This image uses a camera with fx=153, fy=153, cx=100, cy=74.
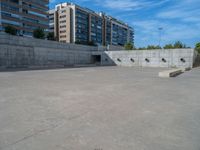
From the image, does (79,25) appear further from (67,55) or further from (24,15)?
(67,55)

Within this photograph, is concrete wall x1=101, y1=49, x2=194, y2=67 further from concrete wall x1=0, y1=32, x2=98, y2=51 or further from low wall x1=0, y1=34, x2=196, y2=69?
concrete wall x1=0, y1=32, x2=98, y2=51

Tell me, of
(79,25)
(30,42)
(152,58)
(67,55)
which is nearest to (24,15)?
(79,25)

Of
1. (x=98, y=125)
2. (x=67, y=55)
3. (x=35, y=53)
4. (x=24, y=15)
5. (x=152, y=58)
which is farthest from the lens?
(x=24, y=15)

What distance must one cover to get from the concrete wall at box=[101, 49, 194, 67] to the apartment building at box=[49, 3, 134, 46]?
3571 centimetres

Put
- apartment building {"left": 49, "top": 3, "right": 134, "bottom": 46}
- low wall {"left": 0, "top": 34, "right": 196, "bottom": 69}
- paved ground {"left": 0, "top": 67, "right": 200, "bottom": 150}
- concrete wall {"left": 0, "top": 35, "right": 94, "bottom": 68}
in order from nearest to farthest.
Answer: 1. paved ground {"left": 0, "top": 67, "right": 200, "bottom": 150}
2. concrete wall {"left": 0, "top": 35, "right": 94, "bottom": 68}
3. low wall {"left": 0, "top": 34, "right": 196, "bottom": 69}
4. apartment building {"left": 49, "top": 3, "right": 134, "bottom": 46}

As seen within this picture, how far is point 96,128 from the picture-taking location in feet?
8.61

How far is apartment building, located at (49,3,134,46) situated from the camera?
7044 centimetres

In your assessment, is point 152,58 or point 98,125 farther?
point 152,58

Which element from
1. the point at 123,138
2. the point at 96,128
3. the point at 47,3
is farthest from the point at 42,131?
the point at 47,3

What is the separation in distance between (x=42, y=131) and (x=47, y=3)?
61159 mm

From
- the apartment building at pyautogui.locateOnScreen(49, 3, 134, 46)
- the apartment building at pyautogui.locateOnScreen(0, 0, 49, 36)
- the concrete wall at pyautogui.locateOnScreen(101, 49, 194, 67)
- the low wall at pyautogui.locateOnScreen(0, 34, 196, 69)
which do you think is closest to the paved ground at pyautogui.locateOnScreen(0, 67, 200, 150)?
the low wall at pyautogui.locateOnScreen(0, 34, 196, 69)

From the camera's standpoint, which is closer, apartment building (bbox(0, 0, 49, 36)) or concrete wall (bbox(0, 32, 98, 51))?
concrete wall (bbox(0, 32, 98, 51))

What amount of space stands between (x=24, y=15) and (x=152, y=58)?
42.9 m

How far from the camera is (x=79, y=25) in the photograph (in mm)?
72000
